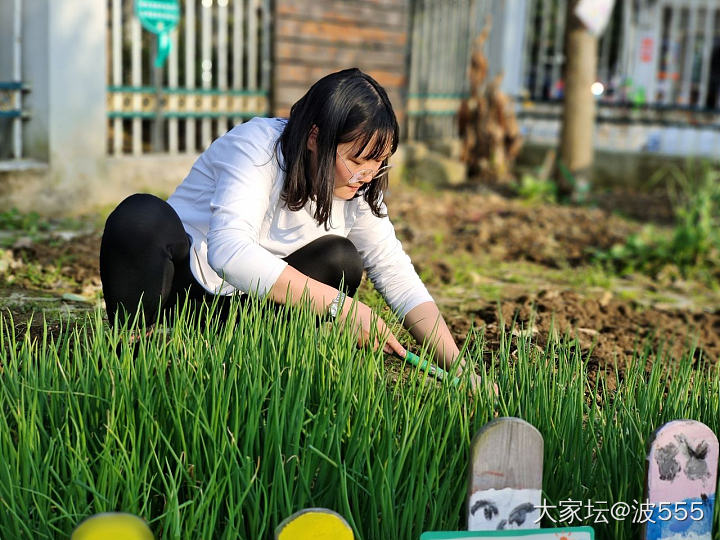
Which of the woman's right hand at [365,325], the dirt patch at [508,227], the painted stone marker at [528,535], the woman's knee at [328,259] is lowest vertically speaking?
the dirt patch at [508,227]

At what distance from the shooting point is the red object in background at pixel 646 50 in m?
14.3

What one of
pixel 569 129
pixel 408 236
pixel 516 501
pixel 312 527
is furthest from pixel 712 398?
pixel 569 129

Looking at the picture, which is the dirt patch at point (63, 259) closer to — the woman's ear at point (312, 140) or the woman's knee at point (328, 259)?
the woman's knee at point (328, 259)

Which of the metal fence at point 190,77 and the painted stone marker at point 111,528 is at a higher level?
the metal fence at point 190,77

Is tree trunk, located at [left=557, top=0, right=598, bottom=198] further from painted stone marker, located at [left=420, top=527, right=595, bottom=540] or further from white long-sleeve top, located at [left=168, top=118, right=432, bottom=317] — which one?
painted stone marker, located at [left=420, top=527, right=595, bottom=540]

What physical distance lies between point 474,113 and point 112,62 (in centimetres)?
471

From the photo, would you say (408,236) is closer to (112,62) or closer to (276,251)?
(112,62)

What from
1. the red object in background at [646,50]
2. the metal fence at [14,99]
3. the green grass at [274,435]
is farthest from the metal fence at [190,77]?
the red object in background at [646,50]

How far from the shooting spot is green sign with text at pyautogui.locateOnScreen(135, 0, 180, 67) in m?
6.95

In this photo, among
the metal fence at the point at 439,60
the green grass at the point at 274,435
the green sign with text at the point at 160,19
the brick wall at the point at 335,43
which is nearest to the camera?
the green grass at the point at 274,435

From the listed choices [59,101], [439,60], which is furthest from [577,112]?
[59,101]

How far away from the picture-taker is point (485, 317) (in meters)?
4.04

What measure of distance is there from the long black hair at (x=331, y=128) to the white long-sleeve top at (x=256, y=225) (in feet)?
0.29

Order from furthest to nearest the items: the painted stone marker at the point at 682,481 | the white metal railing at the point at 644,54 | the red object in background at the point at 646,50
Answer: the red object in background at the point at 646,50 → the white metal railing at the point at 644,54 → the painted stone marker at the point at 682,481
